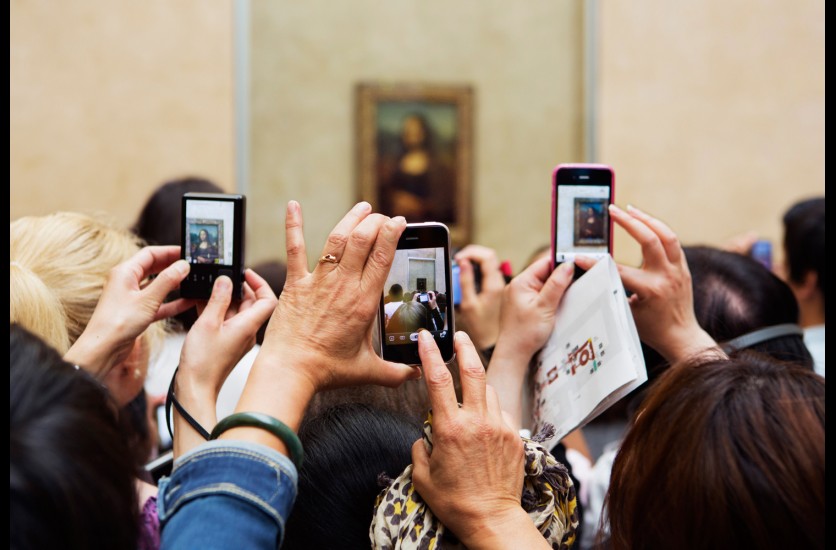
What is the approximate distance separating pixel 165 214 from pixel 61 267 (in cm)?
96

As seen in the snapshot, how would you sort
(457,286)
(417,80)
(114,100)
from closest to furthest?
1. (457,286)
2. (114,100)
3. (417,80)

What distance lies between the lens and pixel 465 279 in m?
1.99

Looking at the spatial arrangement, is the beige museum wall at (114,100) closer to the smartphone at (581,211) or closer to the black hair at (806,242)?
the black hair at (806,242)

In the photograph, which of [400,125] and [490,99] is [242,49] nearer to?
A: [400,125]

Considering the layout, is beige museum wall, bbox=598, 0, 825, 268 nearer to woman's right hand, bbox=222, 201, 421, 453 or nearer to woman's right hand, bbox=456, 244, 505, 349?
woman's right hand, bbox=456, 244, 505, 349

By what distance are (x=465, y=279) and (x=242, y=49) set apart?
355 centimetres

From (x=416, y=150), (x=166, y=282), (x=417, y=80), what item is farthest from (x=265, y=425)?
(x=417, y=80)

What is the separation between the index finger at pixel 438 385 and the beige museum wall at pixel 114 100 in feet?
13.6

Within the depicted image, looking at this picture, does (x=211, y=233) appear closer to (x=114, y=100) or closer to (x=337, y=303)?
(x=337, y=303)

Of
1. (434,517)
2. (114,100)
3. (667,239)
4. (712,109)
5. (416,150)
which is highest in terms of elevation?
(712,109)

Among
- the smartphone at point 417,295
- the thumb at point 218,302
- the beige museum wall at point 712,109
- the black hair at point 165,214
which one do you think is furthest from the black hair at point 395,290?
the beige museum wall at point 712,109

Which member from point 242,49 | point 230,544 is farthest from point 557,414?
point 242,49

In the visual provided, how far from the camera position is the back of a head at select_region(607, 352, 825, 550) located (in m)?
0.84

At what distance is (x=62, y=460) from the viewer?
732mm
